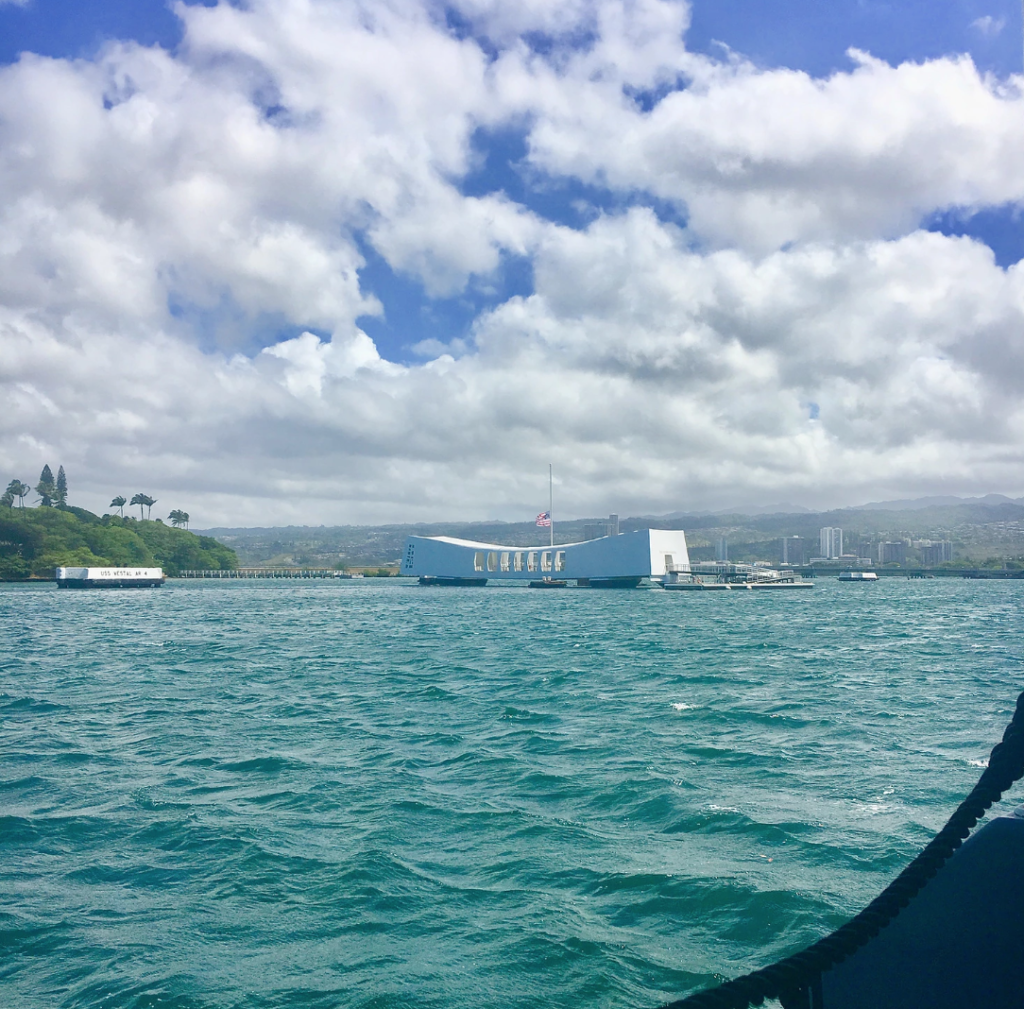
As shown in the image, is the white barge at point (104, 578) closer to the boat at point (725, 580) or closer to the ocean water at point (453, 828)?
the boat at point (725, 580)

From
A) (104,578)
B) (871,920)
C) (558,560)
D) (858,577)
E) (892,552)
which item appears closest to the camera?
(871,920)

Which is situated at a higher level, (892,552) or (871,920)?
(892,552)

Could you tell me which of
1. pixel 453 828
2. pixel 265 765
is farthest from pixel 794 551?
pixel 453 828

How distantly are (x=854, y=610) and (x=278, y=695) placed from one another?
35.0 meters

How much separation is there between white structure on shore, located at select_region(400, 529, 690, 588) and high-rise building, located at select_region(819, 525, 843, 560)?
4672 inches

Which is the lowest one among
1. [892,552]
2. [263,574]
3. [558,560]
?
[263,574]

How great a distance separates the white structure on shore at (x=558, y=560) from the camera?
72.4 metres

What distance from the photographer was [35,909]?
4.81 metres

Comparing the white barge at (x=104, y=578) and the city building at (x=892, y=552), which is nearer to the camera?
the white barge at (x=104, y=578)

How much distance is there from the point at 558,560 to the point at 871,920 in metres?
77.3

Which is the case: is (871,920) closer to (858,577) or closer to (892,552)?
(858,577)

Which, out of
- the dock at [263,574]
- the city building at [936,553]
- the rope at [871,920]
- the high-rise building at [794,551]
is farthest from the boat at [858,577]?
the rope at [871,920]

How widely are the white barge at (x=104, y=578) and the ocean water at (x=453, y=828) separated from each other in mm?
70579

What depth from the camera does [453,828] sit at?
20.1ft
